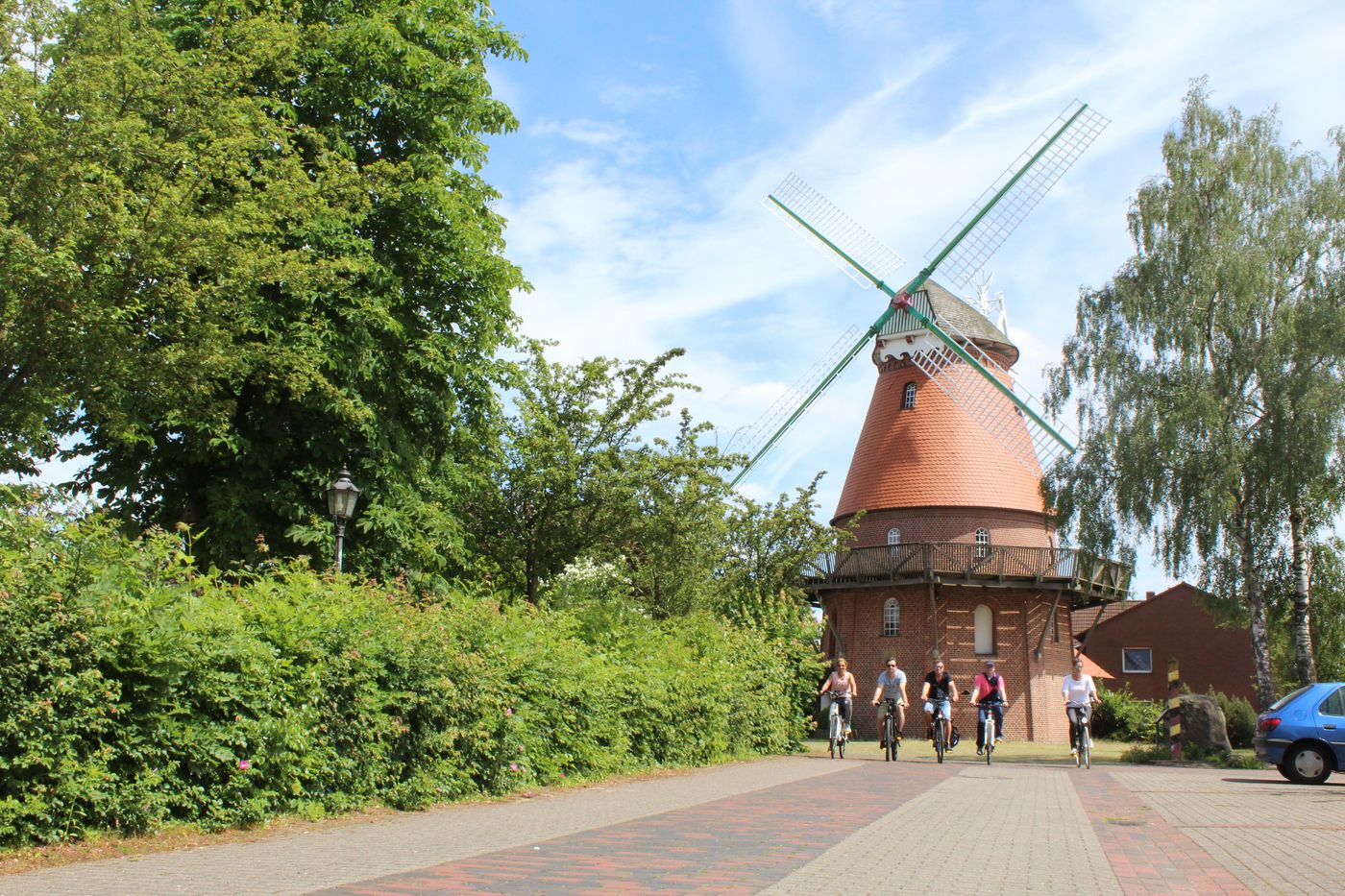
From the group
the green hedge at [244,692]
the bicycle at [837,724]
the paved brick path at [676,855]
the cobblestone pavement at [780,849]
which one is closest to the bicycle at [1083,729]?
the bicycle at [837,724]

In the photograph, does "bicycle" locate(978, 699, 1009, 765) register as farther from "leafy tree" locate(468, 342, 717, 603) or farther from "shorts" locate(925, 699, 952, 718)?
"leafy tree" locate(468, 342, 717, 603)

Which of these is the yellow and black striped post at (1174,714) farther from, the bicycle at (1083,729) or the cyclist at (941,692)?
the cyclist at (941,692)

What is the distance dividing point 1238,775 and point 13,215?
20.0 metres

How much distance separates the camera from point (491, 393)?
65.1ft

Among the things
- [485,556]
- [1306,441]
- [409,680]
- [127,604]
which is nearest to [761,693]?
[485,556]

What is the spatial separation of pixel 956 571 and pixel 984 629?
3.38 metres

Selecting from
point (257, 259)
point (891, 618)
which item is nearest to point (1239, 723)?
point (891, 618)

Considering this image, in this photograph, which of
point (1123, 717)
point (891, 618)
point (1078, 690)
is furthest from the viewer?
point (891, 618)

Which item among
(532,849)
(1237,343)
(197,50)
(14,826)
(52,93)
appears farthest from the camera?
(1237,343)

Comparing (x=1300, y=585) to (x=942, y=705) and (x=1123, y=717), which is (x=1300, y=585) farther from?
(x=942, y=705)

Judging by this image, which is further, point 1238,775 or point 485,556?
point 485,556

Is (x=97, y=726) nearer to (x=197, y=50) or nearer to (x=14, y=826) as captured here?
(x=14, y=826)

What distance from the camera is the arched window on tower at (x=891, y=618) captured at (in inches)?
1492

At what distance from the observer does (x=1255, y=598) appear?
2630 cm
